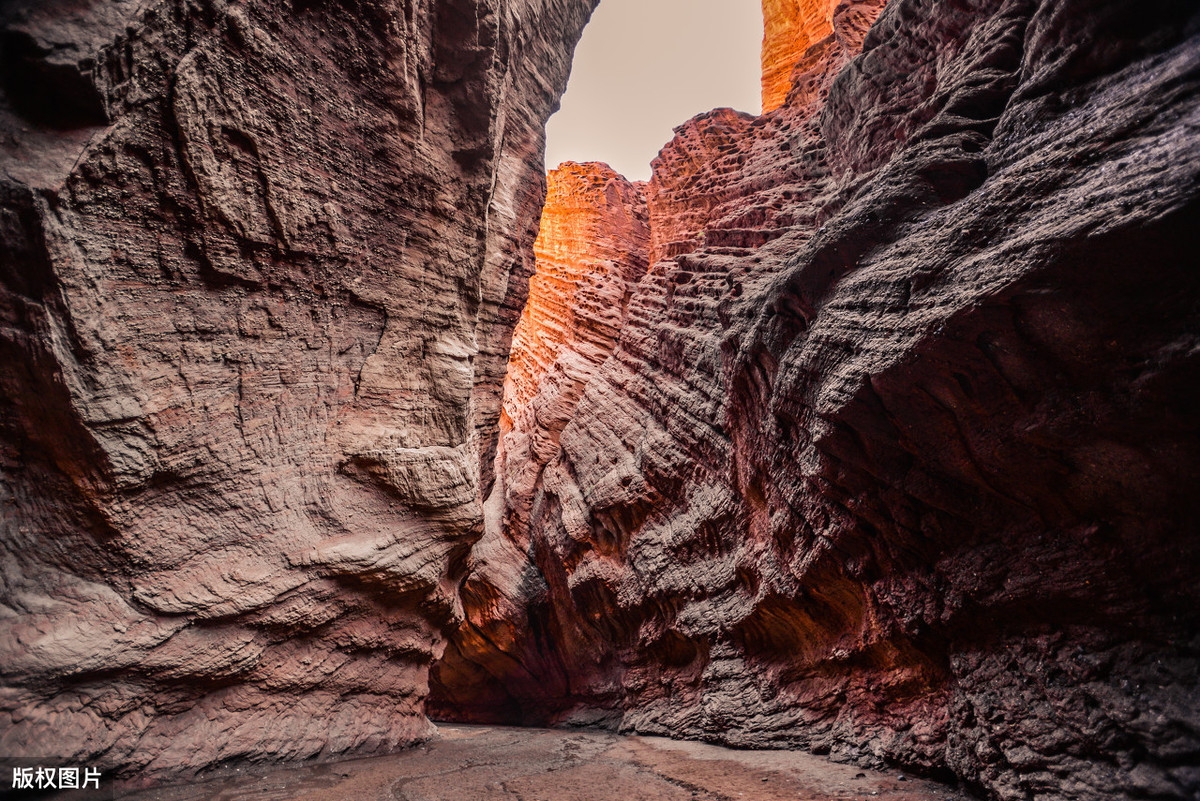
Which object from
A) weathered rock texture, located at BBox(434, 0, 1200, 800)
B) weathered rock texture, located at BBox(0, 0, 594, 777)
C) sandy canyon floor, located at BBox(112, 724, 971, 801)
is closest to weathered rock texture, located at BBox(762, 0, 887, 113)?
weathered rock texture, located at BBox(434, 0, 1200, 800)

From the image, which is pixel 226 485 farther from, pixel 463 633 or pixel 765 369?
pixel 463 633

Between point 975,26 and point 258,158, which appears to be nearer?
point 258,158

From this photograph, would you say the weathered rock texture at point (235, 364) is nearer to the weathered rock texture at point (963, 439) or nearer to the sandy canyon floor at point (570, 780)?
the sandy canyon floor at point (570, 780)

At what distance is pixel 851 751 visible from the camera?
14.1ft

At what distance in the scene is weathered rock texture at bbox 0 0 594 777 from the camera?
3.32 metres

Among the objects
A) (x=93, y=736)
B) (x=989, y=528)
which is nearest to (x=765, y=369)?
(x=989, y=528)

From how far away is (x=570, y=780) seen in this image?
13.6ft

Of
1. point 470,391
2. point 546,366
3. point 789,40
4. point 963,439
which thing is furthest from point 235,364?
point 789,40

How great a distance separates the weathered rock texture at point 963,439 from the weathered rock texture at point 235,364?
313 centimetres

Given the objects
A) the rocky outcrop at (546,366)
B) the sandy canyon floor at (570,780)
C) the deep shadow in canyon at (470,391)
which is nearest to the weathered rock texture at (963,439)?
the deep shadow in canyon at (470,391)

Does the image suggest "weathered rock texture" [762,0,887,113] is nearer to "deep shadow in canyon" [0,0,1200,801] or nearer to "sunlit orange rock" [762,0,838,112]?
"sunlit orange rock" [762,0,838,112]

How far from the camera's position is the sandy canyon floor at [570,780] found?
3.52 meters

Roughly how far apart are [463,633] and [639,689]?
478 cm

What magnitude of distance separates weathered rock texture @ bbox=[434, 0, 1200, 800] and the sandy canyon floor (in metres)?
0.46
